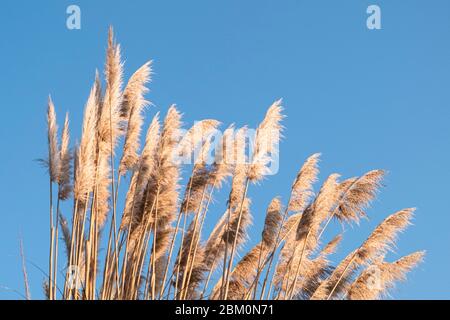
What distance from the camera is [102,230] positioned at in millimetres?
8312

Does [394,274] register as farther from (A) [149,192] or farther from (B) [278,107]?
(A) [149,192]

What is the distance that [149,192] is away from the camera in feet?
27.5

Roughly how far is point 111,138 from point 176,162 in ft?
2.61

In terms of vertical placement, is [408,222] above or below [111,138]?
below

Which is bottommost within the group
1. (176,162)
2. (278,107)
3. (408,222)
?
(408,222)

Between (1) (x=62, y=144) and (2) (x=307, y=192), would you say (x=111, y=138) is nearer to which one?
(1) (x=62, y=144)
